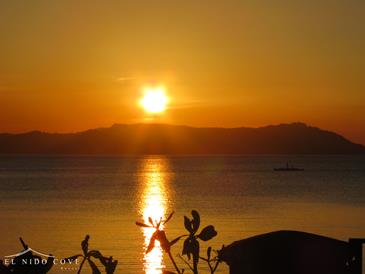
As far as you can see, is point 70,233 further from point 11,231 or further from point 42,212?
point 42,212

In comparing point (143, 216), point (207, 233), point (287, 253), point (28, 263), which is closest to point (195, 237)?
point (207, 233)

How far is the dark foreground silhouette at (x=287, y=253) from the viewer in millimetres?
6895

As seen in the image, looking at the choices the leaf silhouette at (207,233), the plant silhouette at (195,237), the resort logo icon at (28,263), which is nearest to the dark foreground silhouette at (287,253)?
the plant silhouette at (195,237)

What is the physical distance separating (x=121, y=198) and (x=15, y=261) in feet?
258

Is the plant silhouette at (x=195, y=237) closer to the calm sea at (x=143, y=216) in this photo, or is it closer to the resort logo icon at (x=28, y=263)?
the resort logo icon at (x=28, y=263)

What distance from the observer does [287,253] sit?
7117 millimetres

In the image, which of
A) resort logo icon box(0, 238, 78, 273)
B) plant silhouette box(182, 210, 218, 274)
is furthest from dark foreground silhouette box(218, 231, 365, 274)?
resort logo icon box(0, 238, 78, 273)

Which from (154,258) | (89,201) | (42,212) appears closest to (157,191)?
(89,201)

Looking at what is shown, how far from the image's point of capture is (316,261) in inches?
275

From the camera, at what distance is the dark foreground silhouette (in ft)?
22.6

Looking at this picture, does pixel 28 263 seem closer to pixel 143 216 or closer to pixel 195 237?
pixel 195 237

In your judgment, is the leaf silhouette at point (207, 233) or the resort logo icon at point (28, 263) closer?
the resort logo icon at point (28, 263)

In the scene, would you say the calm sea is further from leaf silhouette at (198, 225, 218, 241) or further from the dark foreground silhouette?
leaf silhouette at (198, 225, 218, 241)

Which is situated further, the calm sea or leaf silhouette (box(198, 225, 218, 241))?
the calm sea
